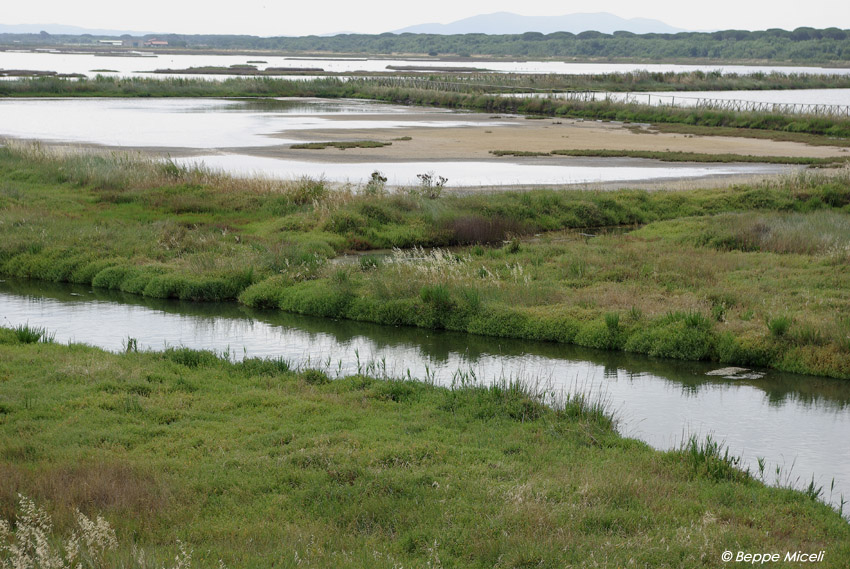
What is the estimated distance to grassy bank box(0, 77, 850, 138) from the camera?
66688 mm

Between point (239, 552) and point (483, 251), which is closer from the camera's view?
point (239, 552)

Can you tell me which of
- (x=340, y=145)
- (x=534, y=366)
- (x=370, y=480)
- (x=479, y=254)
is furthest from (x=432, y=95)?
(x=370, y=480)

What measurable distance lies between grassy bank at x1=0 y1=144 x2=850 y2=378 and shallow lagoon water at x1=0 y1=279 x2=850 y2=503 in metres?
0.53

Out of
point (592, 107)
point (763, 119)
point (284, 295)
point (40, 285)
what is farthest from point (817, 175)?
point (592, 107)

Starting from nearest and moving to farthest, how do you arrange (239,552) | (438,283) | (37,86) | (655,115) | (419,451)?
(239,552), (419,451), (438,283), (655,115), (37,86)

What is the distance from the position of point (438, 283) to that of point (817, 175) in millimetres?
21298

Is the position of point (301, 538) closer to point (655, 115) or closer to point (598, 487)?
point (598, 487)

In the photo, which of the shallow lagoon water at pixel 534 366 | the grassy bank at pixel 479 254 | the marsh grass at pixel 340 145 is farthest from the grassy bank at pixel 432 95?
the shallow lagoon water at pixel 534 366

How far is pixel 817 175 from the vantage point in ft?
112

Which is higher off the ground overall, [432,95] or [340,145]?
[432,95]

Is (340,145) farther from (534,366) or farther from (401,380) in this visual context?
(401,380)

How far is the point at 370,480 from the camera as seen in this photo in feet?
29.9

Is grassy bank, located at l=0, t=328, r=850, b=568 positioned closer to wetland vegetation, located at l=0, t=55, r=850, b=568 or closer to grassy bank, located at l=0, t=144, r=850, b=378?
wetland vegetation, located at l=0, t=55, r=850, b=568

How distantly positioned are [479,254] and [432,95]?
71.0 metres
